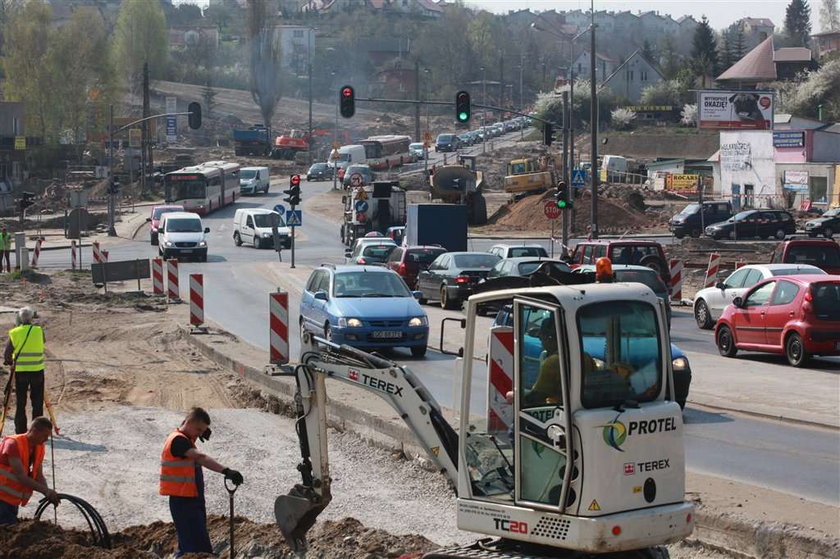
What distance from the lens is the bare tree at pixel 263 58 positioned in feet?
409

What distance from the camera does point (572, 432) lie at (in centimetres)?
703

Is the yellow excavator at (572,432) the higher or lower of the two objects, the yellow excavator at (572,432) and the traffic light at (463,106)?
the lower

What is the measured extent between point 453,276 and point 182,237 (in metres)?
21.1


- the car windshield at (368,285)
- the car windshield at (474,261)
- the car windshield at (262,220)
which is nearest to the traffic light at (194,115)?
the car windshield at (262,220)

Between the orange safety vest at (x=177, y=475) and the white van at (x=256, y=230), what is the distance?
47315mm

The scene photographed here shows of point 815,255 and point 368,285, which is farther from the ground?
point 368,285

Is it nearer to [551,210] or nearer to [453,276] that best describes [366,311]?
[453,276]

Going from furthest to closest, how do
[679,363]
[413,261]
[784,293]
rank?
[413,261], [784,293], [679,363]

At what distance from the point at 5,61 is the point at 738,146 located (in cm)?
6404

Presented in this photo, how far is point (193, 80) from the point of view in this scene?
160000 millimetres

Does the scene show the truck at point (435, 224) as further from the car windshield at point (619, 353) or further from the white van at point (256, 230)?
the car windshield at point (619, 353)

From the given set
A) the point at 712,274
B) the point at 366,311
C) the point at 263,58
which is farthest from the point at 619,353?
the point at 263,58

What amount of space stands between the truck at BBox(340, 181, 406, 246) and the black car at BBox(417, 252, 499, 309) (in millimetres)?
24458

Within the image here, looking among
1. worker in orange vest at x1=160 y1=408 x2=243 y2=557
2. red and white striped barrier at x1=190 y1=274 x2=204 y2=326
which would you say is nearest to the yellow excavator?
worker in orange vest at x1=160 y1=408 x2=243 y2=557
